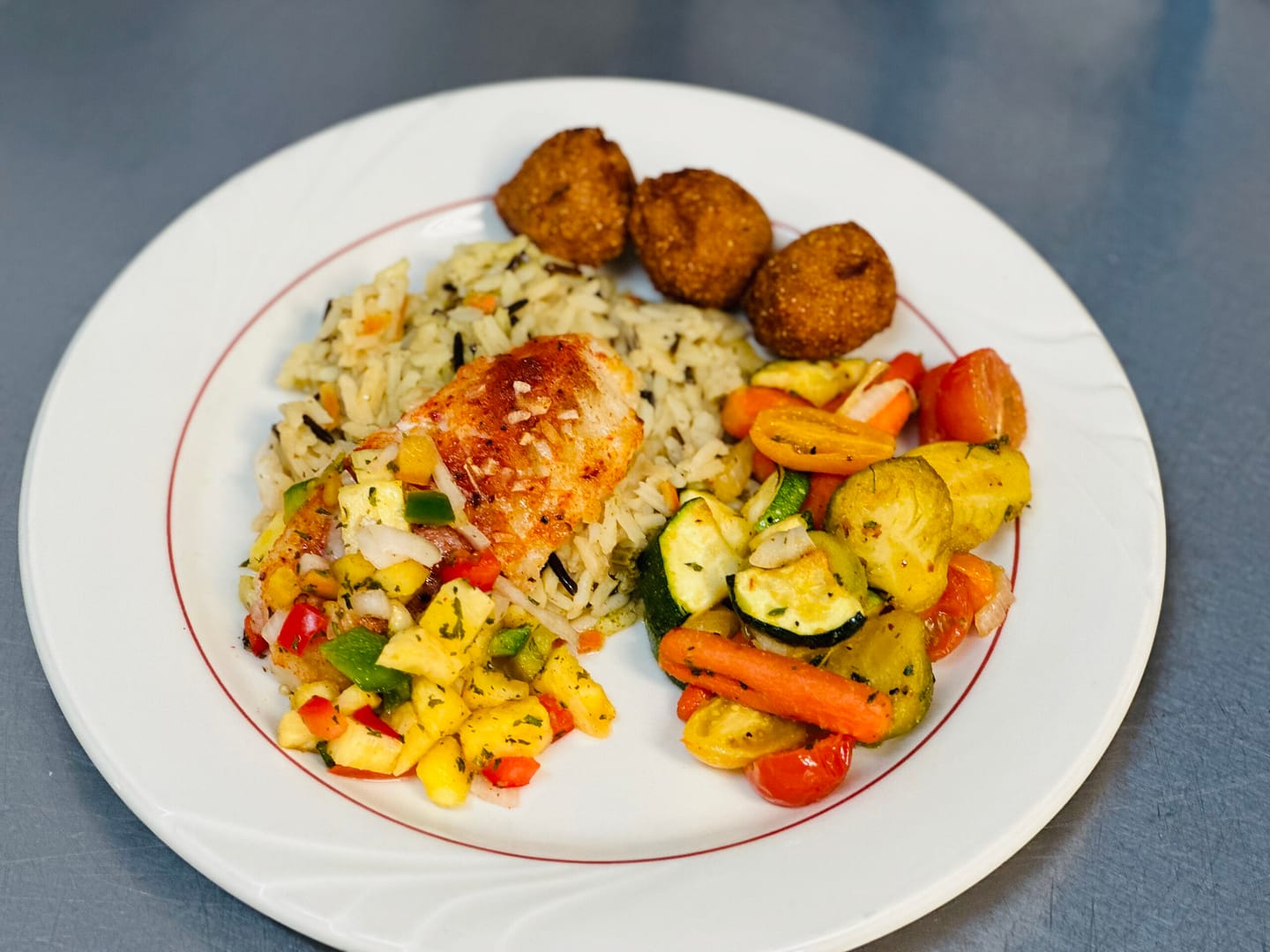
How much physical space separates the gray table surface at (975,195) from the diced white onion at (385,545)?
0.85 meters

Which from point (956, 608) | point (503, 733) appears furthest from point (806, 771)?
point (503, 733)

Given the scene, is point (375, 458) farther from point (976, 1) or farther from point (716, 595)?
point (976, 1)

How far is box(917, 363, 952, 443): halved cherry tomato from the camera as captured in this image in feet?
14.1

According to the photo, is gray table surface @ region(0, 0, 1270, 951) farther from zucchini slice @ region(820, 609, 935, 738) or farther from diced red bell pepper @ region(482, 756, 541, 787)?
diced red bell pepper @ region(482, 756, 541, 787)

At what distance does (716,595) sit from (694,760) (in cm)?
54

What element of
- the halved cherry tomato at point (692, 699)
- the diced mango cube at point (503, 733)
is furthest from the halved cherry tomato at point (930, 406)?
the diced mango cube at point (503, 733)

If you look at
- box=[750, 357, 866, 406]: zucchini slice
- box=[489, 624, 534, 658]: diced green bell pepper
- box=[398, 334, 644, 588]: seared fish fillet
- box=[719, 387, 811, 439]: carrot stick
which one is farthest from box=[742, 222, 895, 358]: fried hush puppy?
box=[489, 624, 534, 658]: diced green bell pepper

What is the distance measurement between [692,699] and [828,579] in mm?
599

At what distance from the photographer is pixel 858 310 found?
4.40 m

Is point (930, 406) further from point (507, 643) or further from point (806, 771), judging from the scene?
point (507, 643)

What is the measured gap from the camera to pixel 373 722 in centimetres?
354

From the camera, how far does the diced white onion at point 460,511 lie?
3748mm

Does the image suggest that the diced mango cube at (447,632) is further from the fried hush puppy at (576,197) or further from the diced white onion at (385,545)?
the fried hush puppy at (576,197)

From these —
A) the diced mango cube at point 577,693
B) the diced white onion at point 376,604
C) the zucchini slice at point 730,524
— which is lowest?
the diced mango cube at point 577,693
